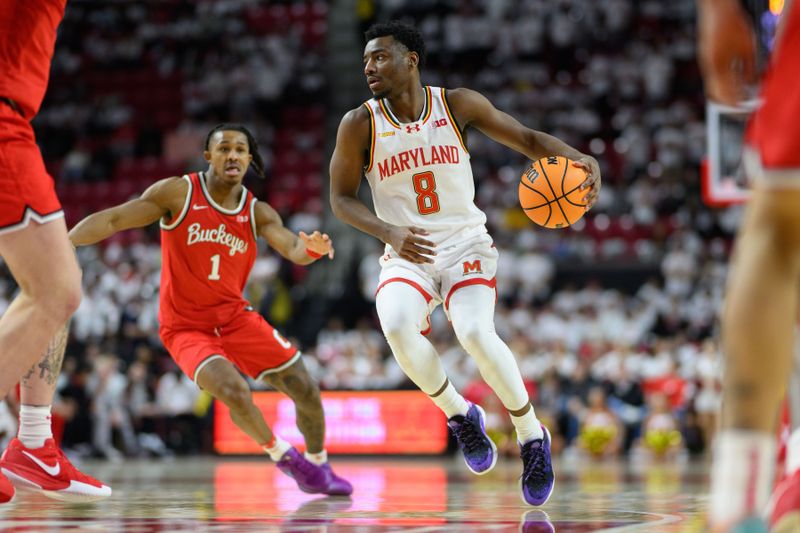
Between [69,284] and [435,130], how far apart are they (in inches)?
101

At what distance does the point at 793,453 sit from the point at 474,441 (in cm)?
297

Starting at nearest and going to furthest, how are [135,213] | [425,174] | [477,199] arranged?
[425,174] < [135,213] < [477,199]

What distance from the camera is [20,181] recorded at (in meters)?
4.04

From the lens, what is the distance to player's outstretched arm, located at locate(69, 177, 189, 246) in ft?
21.3

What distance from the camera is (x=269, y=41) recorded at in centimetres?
2459

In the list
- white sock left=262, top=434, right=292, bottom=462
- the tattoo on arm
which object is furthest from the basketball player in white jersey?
the tattoo on arm

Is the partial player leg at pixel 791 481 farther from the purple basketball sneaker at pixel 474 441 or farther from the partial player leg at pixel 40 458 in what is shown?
the partial player leg at pixel 40 458

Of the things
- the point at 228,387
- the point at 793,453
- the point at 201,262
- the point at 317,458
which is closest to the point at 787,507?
the point at 793,453

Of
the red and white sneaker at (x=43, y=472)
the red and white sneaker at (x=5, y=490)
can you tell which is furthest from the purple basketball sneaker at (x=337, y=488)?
the red and white sneaker at (x=5, y=490)

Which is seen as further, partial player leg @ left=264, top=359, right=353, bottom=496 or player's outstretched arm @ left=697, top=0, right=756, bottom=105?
partial player leg @ left=264, top=359, right=353, bottom=496

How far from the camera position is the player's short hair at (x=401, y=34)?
6.05m

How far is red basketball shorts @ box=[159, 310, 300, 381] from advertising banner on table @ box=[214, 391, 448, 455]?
25.2 ft

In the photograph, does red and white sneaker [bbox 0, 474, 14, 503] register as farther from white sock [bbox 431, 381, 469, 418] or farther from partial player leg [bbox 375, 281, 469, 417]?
white sock [bbox 431, 381, 469, 418]

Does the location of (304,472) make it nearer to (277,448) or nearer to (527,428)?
(277,448)
